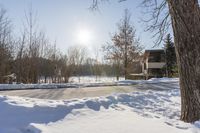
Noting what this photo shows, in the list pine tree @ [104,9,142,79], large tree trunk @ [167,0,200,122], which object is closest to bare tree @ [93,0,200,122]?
large tree trunk @ [167,0,200,122]

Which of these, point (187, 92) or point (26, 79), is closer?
point (187, 92)

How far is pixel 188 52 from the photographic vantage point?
19.7ft

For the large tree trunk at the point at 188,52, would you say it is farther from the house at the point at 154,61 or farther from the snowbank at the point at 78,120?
the house at the point at 154,61

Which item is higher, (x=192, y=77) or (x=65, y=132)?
(x=192, y=77)

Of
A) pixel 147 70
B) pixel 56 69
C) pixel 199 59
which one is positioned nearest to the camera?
pixel 199 59

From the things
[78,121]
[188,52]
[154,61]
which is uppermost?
[154,61]

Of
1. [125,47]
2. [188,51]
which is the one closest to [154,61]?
[125,47]

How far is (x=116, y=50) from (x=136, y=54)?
239 centimetres

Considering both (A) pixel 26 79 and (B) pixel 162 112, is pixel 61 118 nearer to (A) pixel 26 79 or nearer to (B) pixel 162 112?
(B) pixel 162 112

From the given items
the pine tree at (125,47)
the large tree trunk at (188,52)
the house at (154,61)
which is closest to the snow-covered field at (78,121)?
the large tree trunk at (188,52)

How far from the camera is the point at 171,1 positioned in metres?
6.25

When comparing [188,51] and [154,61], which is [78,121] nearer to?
[188,51]

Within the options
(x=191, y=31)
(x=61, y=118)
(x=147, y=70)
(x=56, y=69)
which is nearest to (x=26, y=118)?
(x=61, y=118)

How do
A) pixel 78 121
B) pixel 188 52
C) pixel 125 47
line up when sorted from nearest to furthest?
pixel 78 121
pixel 188 52
pixel 125 47
